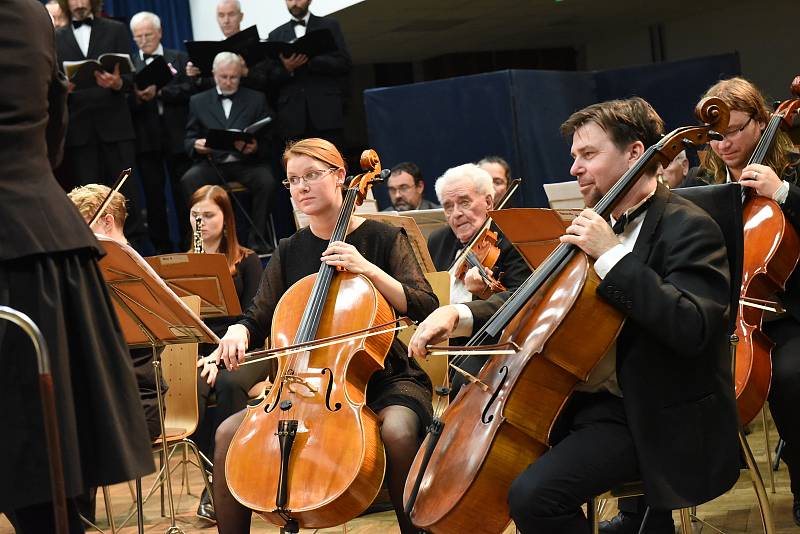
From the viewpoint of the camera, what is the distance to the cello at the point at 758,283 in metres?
2.72

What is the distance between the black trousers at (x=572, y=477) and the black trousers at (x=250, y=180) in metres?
4.54

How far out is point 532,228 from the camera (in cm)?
305

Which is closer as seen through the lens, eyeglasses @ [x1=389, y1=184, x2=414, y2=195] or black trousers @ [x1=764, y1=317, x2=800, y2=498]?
black trousers @ [x1=764, y1=317, x2=800, y2=498]

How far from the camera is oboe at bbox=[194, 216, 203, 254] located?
4.36m

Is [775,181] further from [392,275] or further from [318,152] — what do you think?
[318,152]

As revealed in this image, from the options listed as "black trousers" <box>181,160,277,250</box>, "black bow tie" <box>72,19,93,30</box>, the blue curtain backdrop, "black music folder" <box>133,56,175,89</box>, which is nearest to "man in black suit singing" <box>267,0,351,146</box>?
"black trousers" <box>181,160,277,250</box>

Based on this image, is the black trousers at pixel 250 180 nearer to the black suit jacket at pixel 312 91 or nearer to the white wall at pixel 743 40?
the black suit jacket at pixel 312 91

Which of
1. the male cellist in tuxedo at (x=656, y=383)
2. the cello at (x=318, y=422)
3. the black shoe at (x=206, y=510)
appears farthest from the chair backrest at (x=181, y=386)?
the male cellist in tuxedo at (x=656, y=383)

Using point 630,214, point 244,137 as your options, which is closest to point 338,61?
point 244,137

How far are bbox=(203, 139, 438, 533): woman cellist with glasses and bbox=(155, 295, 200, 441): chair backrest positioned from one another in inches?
29.8

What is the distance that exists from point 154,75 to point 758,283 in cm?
443

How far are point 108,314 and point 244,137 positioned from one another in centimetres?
470

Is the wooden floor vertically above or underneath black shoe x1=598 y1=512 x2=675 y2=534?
underneath

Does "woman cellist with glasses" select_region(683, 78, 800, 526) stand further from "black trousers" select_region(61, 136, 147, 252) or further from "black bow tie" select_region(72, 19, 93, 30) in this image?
"black bow tie" select_region(72, 19, 93, 30)
